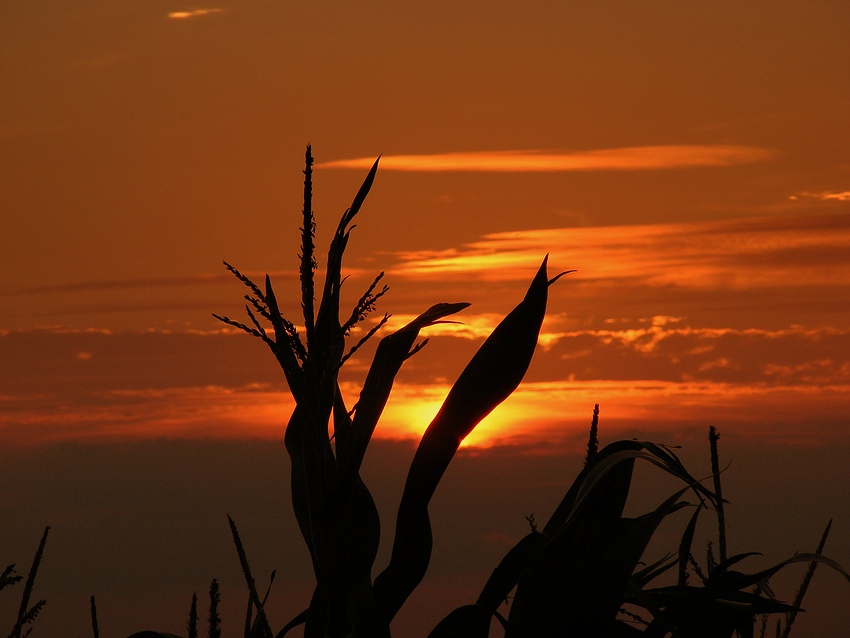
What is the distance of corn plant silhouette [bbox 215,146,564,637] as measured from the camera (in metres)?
3.10

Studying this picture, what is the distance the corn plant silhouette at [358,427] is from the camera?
310cm

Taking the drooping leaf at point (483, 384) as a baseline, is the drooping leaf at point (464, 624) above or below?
below

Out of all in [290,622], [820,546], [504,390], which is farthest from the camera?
[290,622]

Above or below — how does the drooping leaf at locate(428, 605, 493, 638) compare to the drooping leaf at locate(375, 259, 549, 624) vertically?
below

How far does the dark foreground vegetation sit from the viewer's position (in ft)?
9.91

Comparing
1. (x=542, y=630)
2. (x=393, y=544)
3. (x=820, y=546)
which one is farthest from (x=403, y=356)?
(x=820, y=546)

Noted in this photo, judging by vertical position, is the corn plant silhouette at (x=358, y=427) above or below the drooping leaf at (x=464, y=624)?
above

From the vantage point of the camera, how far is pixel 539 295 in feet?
10.8

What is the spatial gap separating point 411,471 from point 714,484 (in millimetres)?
957

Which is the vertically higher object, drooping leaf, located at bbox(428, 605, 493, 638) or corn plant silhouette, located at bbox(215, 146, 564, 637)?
corn plant silhouette, located at bbox(215, 146, 564, 637)

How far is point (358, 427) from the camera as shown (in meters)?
3.13

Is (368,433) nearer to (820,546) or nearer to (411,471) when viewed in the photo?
(411,471)

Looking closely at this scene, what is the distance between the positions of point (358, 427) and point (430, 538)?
55cm

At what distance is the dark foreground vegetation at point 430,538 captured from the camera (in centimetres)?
302
